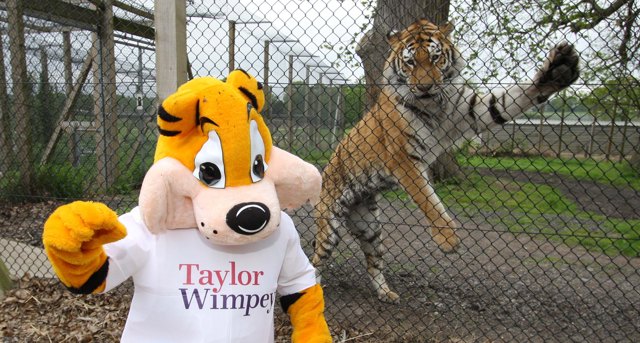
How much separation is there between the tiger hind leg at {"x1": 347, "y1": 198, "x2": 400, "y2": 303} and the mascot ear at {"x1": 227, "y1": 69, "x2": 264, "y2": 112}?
2.57 meters

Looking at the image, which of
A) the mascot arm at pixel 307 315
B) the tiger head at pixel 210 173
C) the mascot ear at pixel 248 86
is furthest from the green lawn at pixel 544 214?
the tiger head at pixel 210 173

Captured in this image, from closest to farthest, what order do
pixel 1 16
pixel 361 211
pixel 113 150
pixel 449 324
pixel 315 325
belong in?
pixel 315 325 → pixel 449 324 → pixel 361 211 → pixel 1 16 → pixel 113 150

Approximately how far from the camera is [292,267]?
6.21 ft

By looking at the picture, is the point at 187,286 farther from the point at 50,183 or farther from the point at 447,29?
the point at 50,183

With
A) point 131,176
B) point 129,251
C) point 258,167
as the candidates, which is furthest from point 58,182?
point 258,167

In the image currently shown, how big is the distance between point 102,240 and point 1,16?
6268mm

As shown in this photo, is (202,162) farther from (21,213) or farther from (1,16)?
(1,16)

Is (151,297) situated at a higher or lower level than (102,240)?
lower

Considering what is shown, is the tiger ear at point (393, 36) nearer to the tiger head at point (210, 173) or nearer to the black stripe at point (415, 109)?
the black stripe at point (415, 109)

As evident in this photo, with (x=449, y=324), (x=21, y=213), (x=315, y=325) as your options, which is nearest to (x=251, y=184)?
(x=315, y=325)

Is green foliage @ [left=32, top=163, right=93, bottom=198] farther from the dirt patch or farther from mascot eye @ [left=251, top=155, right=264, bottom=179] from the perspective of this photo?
mascot eye @ [left=251, top=155, right=264, bottom=179]

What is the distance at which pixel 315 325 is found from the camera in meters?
1.90

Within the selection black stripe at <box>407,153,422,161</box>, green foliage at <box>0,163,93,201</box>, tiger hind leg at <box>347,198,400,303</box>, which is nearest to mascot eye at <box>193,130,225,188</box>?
black stripe at <box>407,153,422,161</box>

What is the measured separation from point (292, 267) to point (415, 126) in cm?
199
